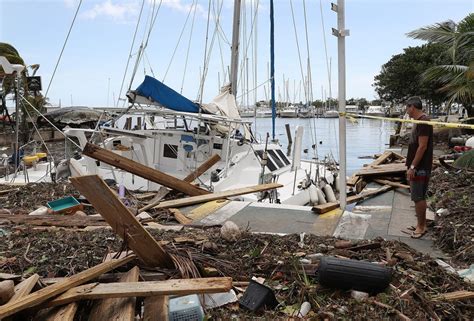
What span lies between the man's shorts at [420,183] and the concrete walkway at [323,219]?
554 mm

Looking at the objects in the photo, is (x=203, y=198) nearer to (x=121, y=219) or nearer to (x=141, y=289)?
(x=121, y=219)

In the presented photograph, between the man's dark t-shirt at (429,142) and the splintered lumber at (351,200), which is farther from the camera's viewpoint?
the splintered lumber at (351,200)

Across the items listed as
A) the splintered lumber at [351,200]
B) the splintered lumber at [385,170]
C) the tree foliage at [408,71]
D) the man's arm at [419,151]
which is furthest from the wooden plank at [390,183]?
the tree foliage at [408,71]

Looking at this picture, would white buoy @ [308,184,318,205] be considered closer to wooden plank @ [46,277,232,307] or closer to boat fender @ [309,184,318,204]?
boat fender @ [309,184,318,204]

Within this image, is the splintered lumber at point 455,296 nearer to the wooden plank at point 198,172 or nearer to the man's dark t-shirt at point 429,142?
the man's dark t-shirt at point 429,142

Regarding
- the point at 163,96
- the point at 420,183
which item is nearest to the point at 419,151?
the point at 420,183

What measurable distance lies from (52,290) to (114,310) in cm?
46

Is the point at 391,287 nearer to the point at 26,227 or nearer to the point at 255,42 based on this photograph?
the point at 26,227

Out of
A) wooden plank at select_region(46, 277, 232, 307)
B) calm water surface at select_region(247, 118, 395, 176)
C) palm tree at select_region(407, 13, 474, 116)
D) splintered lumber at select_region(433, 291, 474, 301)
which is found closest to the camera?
wooden plank at select_region(46, 277, 232, 307)

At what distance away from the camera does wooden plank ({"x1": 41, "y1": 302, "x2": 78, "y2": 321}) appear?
8.91 ft

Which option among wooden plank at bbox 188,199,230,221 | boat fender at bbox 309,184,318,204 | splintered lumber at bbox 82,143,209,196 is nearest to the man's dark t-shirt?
wooden plank at bbox 188,199,230,221

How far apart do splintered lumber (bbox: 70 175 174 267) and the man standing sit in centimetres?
339

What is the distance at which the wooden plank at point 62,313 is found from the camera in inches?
107

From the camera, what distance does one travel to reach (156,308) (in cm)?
293
